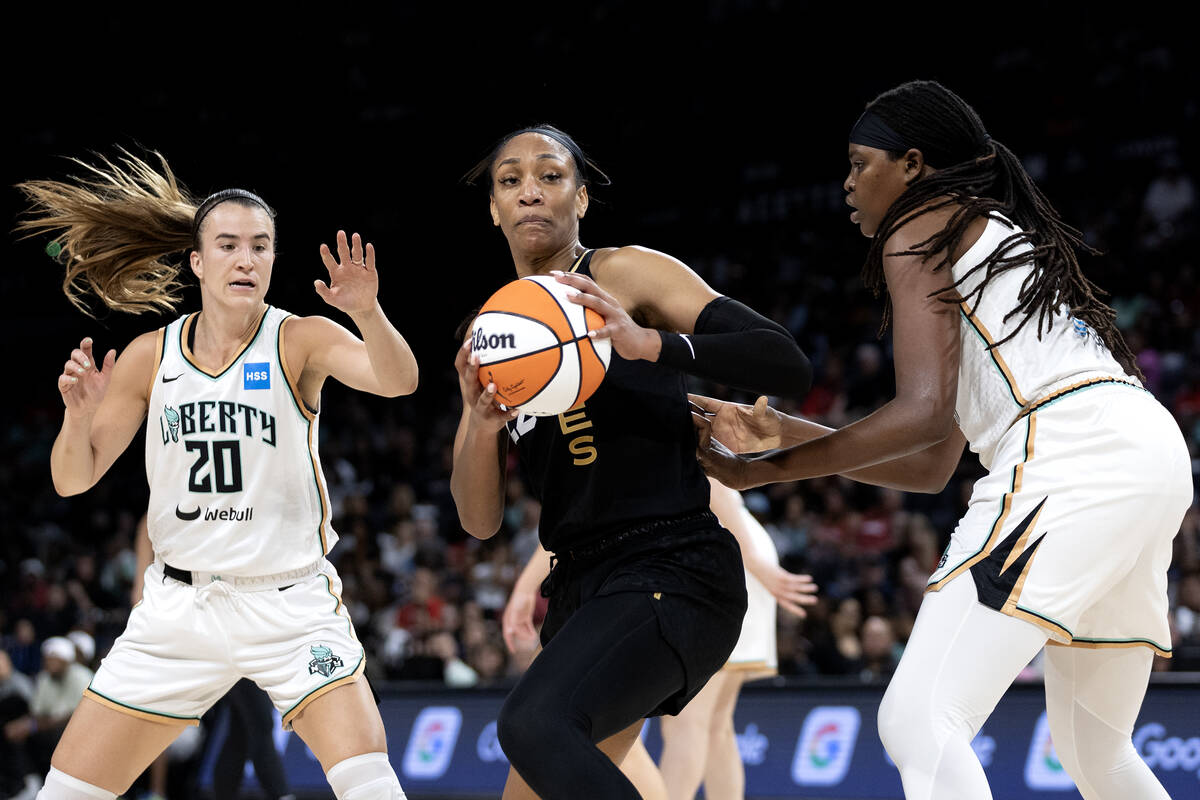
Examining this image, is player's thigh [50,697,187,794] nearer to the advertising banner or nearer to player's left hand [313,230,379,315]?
player's left hand [313,230,379,315]

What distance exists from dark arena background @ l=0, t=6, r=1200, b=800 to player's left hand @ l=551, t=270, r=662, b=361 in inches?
177

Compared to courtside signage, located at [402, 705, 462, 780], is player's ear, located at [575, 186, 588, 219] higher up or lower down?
higher up

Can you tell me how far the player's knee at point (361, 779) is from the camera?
3598 mm

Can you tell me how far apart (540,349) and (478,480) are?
0.58m


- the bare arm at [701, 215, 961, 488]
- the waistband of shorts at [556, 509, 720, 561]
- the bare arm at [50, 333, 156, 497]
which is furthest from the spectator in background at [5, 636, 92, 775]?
the bare arm at [701, 215, 961, 488]

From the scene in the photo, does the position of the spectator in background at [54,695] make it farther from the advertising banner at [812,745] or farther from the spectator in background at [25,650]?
the spectator in background at [25,650]

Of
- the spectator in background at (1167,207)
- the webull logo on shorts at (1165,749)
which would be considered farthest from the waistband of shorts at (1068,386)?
the spectator in background at (1167,207)

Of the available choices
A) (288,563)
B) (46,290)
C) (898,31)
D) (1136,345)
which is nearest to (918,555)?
(1136,345)

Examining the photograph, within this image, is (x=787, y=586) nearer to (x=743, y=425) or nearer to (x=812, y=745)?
(x=743, y=425)

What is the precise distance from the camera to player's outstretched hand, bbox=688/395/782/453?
3506 mm

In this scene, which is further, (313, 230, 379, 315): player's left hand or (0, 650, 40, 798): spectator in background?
(0, 650, 40, 798): spectator in background

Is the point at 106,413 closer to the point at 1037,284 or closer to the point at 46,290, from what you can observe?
the point at 1037,284

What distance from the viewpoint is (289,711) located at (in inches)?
148

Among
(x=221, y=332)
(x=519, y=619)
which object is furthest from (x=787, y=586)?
(x=221, y=332)
